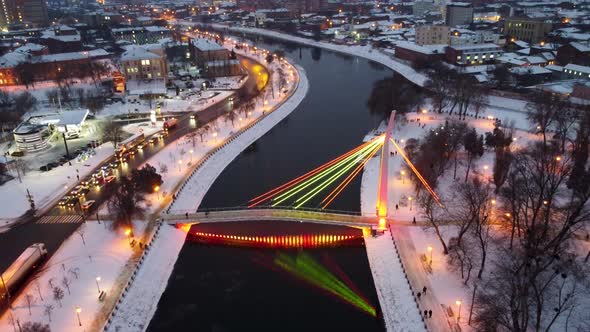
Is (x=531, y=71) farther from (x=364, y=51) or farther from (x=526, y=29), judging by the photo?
(x=364, y=51)

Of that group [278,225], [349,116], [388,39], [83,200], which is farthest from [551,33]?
[83,200]

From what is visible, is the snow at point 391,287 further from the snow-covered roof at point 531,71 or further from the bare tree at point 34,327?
the snow-covered roof at point 531,71

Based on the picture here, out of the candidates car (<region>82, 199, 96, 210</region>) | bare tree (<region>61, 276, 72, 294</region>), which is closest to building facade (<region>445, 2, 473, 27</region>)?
car (<region>82, 199, 96, 210</region>)

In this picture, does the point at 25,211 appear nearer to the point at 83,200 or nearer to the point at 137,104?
the point at 83,200

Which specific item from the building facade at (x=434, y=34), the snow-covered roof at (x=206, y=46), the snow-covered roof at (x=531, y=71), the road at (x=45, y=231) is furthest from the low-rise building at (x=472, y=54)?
the road at (x=45, y=231)

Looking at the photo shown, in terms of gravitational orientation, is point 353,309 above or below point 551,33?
below

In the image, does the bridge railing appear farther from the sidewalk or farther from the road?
the road
